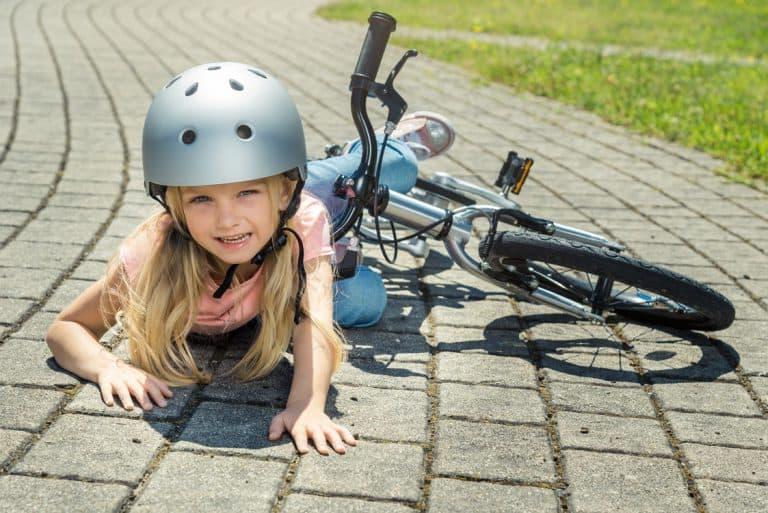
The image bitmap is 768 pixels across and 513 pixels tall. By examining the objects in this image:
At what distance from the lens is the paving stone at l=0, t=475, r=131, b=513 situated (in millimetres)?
2643

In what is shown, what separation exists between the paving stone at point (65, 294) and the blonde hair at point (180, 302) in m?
0.67

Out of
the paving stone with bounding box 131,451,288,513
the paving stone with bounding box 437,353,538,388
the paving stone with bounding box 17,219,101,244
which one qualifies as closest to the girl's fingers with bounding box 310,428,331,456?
the paving stone with bounding box 131,451,288,513

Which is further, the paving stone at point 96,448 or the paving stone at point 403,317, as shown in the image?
the paving stone at point 403,317

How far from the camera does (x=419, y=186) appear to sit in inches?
185

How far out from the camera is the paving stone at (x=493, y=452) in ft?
9.61

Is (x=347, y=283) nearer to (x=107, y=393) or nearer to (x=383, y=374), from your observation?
(x=383, y=374)

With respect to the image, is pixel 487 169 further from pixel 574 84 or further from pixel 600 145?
pixel 574 84

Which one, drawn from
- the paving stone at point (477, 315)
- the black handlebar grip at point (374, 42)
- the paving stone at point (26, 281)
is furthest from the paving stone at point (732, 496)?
the paving stone at point (26, 281)

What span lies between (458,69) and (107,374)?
26.2 feet

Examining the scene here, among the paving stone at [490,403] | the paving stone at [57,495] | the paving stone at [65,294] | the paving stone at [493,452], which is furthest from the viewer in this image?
→ the paving stone at [65,294]

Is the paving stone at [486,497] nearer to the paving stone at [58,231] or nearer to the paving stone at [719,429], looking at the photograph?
the paving stone at [719,429]

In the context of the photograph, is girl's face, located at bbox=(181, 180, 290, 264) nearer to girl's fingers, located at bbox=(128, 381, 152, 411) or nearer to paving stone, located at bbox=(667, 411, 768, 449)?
girl's fingers, located at bbox=(128, 381, 152, 411)

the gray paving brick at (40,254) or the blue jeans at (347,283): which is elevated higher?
the blue jeans at (347,283)

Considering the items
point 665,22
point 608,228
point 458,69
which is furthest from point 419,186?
point 665,22
